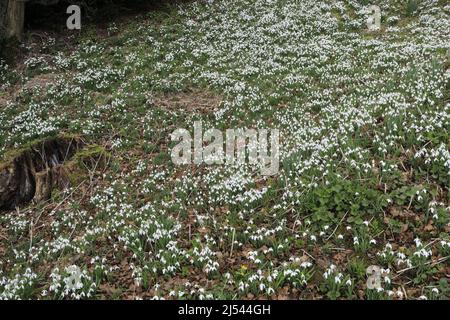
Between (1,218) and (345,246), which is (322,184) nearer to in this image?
(345,246)

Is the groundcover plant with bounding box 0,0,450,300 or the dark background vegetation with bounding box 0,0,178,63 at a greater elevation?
the dark background vegetation with bounding box 0,0,178,63

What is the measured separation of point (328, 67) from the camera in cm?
1309

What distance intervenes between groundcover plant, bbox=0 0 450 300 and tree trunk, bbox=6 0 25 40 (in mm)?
843

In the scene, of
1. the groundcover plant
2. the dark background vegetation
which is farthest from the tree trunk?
the groundcover plant

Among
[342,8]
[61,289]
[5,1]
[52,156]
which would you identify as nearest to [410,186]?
[61,289]

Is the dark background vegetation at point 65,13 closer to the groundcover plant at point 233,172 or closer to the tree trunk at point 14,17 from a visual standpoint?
the tree trunk at point 14,17

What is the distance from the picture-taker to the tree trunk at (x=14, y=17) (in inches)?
625

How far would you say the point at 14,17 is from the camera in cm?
1620

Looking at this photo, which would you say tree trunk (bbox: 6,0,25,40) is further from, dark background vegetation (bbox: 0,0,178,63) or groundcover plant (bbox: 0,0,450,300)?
groundcover plant (bbox: 0,0,450,300)

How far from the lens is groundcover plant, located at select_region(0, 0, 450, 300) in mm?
5668

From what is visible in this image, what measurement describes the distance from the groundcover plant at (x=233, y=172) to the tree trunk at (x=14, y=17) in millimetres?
A: 843

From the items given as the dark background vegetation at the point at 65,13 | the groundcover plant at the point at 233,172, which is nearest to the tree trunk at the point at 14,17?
the dark background vegetation at the point at 65,13

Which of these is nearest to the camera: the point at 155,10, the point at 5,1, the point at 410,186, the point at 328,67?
the point at 410,186
